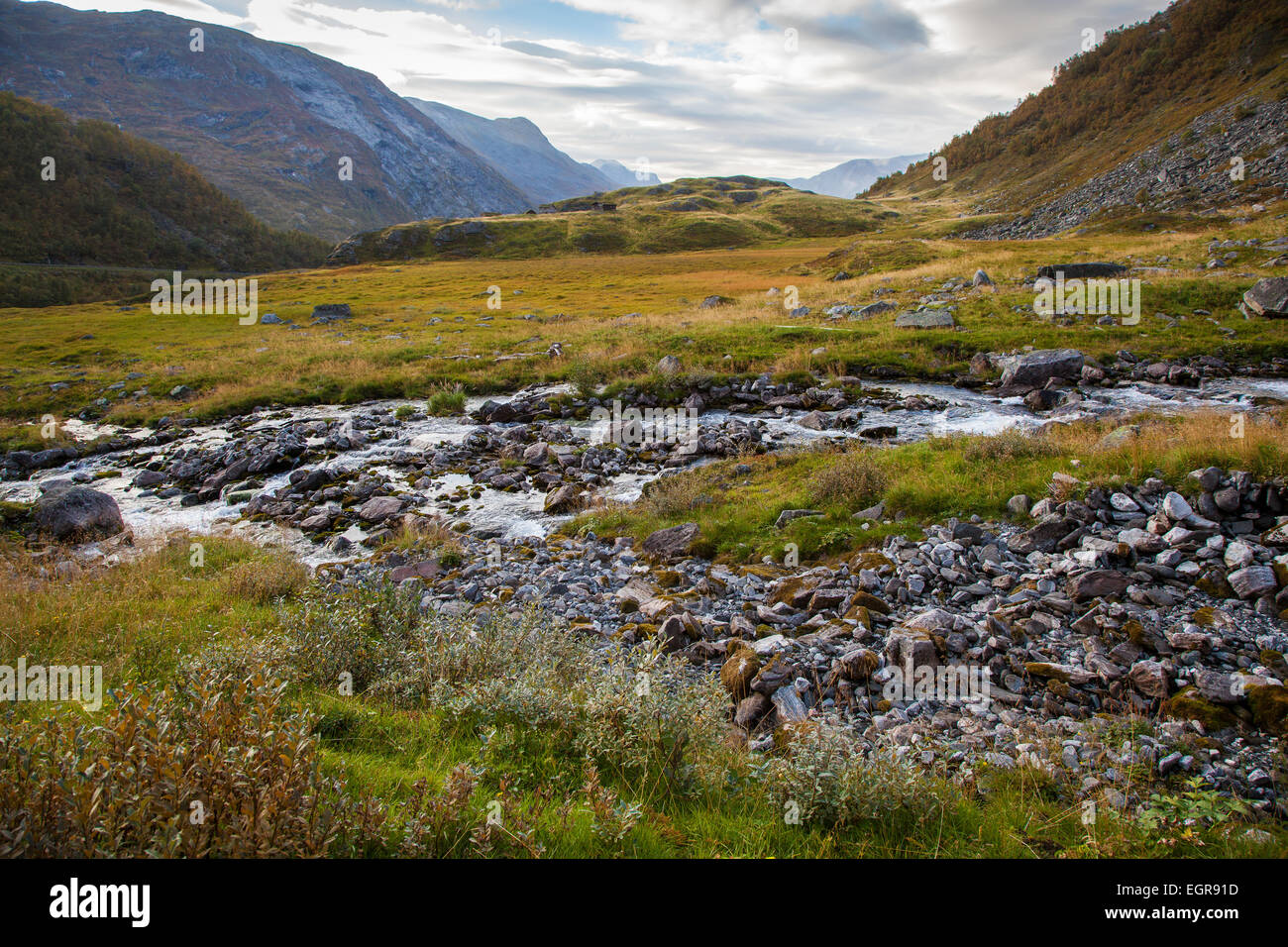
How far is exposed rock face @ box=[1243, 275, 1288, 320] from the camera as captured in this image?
2306 centimetres

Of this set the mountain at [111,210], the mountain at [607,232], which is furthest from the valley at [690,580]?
the mountain at [111,210]

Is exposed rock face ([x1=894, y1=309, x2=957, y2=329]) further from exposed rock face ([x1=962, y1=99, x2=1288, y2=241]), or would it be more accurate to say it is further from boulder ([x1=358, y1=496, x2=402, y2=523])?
exposed rock face ([x1=962, y1=99, x2=1288, y2=241])

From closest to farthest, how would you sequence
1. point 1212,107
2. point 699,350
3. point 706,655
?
point 706,655 → point 699,350 → point 1212,107

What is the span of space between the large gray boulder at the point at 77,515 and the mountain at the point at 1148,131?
2864 inches

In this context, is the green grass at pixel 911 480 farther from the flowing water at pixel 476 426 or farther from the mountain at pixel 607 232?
the mountain at pixel 607 232

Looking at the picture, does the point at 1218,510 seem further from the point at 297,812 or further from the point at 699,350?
the point at 699,350

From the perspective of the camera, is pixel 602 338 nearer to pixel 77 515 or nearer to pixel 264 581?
pixel 77 515

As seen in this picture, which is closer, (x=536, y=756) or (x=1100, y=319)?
(x=536, y=756)

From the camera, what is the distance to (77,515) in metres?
14.9

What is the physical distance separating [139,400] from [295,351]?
30.6 feet

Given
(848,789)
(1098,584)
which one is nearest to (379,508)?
(848,789)

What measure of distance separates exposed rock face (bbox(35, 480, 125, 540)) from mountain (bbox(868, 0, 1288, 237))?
7276 centimetres
